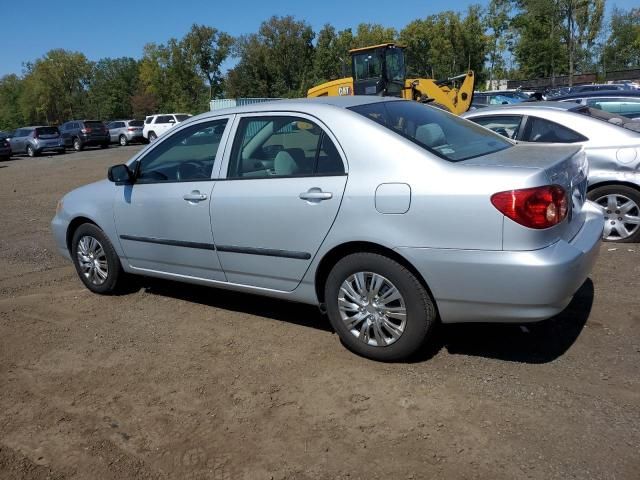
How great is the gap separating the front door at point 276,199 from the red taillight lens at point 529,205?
1000 mm

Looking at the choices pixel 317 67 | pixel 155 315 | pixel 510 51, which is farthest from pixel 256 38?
pixel 155 315

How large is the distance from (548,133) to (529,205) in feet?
11.6

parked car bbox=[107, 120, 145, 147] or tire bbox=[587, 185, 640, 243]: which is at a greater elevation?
tire bbox=[587, 185, 640, 243]

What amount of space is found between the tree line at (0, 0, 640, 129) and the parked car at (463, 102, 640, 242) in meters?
52.4

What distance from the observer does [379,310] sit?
3.58m

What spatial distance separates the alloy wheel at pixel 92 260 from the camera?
5312mm

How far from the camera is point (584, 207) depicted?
383cm

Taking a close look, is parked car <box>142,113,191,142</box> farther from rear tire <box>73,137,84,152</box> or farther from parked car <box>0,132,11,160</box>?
parked car <box>0,132,11,160</box>

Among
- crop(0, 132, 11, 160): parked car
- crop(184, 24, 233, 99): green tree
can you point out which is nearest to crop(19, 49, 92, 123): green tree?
crop(184, 24, 233, 99): green tree

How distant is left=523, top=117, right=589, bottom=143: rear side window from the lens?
6039mm

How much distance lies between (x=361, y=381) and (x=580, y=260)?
1.45 meters

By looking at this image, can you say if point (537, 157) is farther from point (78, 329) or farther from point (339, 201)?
point (78, 329)

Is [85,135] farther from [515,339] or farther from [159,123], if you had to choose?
[515,339]

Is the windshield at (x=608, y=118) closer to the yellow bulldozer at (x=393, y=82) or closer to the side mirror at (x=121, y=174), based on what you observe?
the side mirror at (x=121, y=174)
